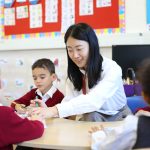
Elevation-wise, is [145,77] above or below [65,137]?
above

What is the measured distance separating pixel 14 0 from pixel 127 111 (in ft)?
6.82

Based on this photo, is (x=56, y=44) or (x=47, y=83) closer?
(x=47, y=83)

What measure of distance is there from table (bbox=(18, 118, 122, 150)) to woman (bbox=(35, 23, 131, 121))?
0.39 ft

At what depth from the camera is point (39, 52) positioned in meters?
3.18

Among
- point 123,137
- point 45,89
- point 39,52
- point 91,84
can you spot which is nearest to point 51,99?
point 45,89

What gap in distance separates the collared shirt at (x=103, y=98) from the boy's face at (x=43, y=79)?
0.38 meters

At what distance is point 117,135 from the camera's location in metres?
1.01

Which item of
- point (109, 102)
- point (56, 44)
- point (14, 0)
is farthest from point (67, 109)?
point (14, 0)

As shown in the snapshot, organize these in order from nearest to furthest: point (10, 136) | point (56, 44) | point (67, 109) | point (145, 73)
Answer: point (145, 73)
point (10, 136)
point (67, 109)
point (56, 44)

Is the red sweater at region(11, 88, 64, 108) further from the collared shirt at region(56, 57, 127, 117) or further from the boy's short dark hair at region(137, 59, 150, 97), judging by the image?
the boy's short dark hair at region(137, 59, 150, 97)

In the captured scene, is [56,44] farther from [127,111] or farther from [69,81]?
[127,111]

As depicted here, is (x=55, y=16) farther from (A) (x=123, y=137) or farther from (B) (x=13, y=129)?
(A) (x=123, y=137)

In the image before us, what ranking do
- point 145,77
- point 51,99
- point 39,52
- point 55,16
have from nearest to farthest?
point 145,77, point 51,99, point 55,16, point 39,52

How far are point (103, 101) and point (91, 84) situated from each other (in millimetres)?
154
